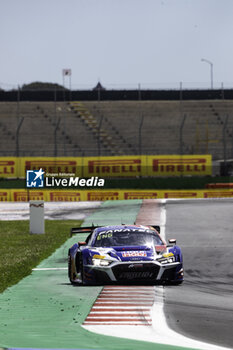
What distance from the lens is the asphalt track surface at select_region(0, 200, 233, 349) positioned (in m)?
11.0

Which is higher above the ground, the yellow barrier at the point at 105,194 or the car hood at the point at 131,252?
the car hood at the point at 131,252

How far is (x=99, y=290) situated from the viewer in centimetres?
1627

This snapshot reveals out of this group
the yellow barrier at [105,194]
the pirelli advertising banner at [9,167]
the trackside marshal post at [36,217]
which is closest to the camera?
the trackside marshal post at [36,217]

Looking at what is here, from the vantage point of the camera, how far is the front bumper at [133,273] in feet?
45.2

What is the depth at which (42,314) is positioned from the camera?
44.1 feet

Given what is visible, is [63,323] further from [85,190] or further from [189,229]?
[85,190]

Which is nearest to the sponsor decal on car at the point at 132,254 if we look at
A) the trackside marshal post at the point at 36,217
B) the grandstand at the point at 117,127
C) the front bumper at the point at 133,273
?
the front bumper at the point at 133,273

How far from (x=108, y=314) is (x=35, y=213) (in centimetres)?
1850

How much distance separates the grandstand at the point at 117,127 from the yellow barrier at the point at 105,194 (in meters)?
13.1

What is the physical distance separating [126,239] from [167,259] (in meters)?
1.18

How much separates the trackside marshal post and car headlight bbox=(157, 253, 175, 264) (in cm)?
1780

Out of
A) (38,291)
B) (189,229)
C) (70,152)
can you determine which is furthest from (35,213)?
(70,152)

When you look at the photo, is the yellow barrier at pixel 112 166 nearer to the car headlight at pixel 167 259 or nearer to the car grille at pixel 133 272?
the car headlight at pixel 167 259

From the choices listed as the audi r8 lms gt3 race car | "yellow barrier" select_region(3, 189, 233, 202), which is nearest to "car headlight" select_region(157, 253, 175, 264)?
the audi r8 lms gt3 race car
